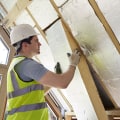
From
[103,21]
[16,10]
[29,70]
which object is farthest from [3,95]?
[103,21]

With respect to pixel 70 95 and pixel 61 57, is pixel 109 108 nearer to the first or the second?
pixel 70 95

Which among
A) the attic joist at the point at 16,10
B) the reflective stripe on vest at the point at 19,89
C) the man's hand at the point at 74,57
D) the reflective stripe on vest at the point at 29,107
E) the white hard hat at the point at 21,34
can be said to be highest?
the attic joist at the point at 16,10

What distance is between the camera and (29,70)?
81.5 inches

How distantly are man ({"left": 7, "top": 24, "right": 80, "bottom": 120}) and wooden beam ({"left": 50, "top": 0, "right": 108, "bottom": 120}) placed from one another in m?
0.16

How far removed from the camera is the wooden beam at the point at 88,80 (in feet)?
7.60

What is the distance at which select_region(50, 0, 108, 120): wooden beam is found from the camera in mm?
2316

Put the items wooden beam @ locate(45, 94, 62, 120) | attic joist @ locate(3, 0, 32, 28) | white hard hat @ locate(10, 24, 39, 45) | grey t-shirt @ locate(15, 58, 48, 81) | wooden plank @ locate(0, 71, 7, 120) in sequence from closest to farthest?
1. grey t-shirt @ locate(15, 58, 48, 81)
2. white hard hat @ locate(10, 24, 39, 45)
3. attic joist @ locate(3, 0, 32, 28)
4. wooden plank @ locate(0, 71, 7, 120)
5. wooden beam @ locate(45, 94, 62, 120)

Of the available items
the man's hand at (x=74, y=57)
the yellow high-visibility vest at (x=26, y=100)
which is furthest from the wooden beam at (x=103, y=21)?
the yellow high-visibility vest at (x=26, y=100)

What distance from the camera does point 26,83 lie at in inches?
85.2

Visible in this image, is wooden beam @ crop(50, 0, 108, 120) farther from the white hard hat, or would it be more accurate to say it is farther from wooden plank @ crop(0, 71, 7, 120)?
wooden plank @ crop(0, 71, 7, 120)

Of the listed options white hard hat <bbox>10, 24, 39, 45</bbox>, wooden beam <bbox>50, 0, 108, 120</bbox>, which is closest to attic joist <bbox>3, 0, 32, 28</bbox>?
wooden beam <bbox>50, 0, 108, 120</bbox>

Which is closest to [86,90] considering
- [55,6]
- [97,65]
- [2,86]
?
[97,65]

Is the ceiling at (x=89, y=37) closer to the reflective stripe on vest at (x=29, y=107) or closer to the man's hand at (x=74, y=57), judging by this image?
the man's hand at (x=74, y=57)

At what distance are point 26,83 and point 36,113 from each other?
0.86ft
